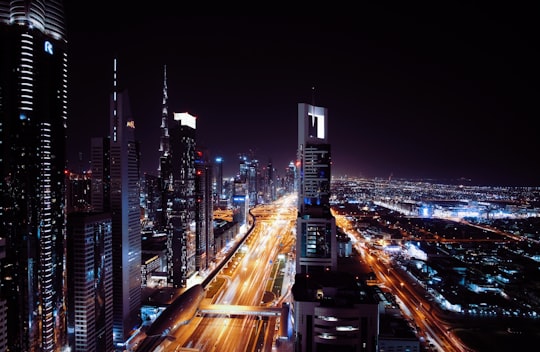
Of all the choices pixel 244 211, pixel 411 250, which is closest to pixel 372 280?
pixel 411 250

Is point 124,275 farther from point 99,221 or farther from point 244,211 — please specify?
point 244,211

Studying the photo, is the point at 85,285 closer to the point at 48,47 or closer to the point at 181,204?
the point at 48,47

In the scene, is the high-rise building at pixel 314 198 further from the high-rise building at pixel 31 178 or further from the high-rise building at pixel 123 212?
the high-rise building at pixel 31 178

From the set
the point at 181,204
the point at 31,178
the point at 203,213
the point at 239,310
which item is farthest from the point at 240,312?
the point at 31,178

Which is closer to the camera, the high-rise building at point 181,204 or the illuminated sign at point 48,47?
the illuminated sign at point 48,47

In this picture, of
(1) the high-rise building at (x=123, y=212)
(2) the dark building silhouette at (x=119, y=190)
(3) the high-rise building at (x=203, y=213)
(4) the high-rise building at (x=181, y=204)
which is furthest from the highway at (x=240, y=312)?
(2) the dark building silhouette at (x=119, y=190)

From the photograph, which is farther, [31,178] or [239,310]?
[239,310]

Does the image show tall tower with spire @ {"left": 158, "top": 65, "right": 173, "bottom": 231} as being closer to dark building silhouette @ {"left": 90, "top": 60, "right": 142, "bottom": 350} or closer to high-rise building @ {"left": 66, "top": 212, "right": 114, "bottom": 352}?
dark building silhouette @ {"left": 90, "top": 60, "right": 142, "bottom": 350}
